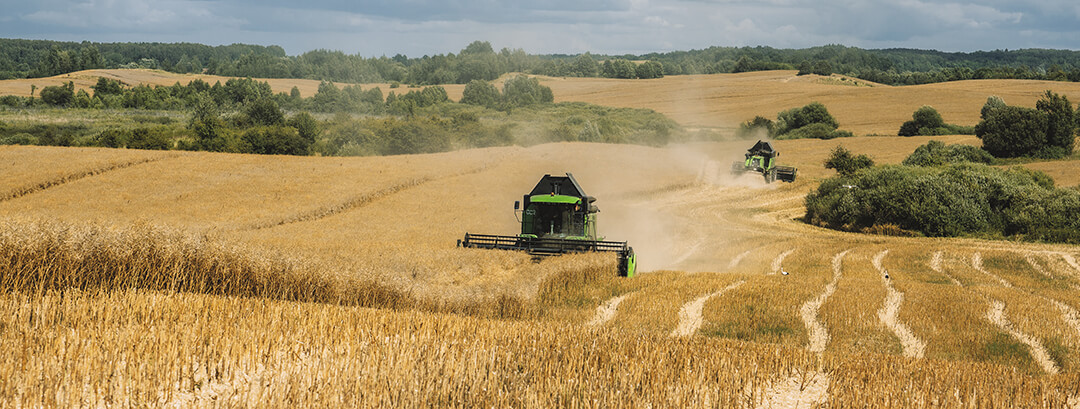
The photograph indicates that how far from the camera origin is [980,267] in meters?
26.7

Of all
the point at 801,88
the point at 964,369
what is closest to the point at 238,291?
the point at 964,369

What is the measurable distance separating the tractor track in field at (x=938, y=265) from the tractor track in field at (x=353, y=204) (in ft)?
79.7

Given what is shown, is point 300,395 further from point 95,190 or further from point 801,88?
point 801,88

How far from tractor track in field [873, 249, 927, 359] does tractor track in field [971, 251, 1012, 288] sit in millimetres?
4139

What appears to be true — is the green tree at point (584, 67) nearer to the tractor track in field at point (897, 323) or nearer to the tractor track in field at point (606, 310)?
the tractor track in field at point (897, 323)

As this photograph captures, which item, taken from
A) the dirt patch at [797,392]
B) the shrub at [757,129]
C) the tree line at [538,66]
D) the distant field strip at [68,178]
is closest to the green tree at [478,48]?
the tree line at [538,66]

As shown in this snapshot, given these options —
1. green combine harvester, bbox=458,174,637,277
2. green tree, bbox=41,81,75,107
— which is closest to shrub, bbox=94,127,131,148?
green combine harvester, bbox=458,174,637,277

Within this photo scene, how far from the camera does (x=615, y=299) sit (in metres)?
17.6

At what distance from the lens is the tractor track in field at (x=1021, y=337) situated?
13.1 m

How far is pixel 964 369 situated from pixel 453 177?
131 feet

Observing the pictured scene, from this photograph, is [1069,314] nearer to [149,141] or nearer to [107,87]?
[149,141]

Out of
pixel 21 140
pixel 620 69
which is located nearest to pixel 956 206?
pixel 21 140

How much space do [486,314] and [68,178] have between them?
112ft

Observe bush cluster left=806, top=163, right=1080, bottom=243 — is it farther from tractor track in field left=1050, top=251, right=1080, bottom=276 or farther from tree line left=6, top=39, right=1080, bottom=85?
tree line left=6, top=39, right=1080, bottom=85
